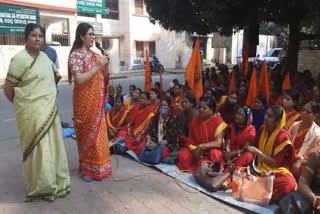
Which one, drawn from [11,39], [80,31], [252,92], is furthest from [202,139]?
[11,39]

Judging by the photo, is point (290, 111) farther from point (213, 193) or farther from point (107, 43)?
point (107, 43)

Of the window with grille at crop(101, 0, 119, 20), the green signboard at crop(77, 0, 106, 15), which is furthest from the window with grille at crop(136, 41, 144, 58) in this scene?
the green signboard at crop(77, 0, 106, 15)

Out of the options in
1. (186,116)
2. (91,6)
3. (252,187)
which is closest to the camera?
(252,187)

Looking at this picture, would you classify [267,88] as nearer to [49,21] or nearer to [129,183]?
[129,183]

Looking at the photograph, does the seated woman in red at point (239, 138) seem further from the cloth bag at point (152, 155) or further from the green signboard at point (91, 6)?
the green signboard at point (91, 6)

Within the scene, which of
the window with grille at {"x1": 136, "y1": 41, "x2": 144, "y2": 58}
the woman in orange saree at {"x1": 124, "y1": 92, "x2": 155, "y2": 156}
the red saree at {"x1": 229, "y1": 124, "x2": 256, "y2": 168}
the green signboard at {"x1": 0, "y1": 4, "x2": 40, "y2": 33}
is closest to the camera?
the red saree at {"x1": 229, "y1": 124, "x2": 256, "y2": 168}

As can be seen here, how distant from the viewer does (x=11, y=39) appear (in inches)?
663

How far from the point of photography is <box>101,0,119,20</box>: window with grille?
77.7 ft

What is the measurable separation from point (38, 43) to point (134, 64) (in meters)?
21.1

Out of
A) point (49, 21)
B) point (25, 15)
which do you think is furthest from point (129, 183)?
point (49, 21)

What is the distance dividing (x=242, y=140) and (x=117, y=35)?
68.2ft

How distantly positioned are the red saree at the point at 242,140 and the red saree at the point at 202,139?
0.16 meters

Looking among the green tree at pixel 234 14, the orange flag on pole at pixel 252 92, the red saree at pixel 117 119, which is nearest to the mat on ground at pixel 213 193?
the red saree at pixel 117 119

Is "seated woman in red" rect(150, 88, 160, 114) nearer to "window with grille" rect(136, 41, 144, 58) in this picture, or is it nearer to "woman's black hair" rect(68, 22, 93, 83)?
"woman's black hair" rect(68, 22, 93, 83)
